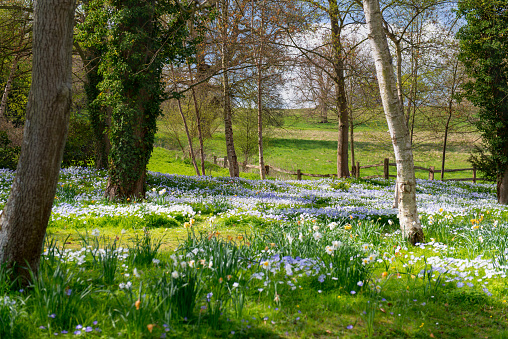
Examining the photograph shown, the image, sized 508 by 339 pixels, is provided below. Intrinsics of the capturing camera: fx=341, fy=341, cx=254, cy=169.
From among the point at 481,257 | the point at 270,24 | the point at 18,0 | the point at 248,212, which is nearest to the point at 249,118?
the point at 270,24

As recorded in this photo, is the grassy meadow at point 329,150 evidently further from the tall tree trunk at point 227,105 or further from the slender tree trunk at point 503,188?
the slender tree trunk at point 503,188

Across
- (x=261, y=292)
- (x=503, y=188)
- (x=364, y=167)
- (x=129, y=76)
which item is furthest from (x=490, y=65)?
(x=261, y=292)

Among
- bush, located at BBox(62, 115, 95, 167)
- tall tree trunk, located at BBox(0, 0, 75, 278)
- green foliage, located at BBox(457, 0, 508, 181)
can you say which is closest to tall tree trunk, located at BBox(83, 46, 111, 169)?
bush, located at BBox(62, 115, 95, 167)

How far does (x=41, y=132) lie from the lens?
10.3 ft

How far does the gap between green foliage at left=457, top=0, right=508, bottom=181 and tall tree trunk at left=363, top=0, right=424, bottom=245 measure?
999 centimetres

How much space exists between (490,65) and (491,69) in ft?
1.29

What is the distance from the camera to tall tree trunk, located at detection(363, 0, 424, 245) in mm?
5699

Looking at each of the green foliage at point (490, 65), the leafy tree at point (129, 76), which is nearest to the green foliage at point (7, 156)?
the leafy tree at point (129, 76)

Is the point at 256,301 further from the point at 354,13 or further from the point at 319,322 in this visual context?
the point at 354,13

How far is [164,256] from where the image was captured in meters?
4.63

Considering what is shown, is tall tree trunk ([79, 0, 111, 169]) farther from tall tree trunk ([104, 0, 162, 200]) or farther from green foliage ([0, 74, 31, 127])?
green foliage ([0, 74, 31, 127])

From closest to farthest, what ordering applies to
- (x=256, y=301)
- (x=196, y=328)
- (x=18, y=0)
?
1. (x=196, y=328)
2. (x=256, y=301)
3. (x=18, y=0)

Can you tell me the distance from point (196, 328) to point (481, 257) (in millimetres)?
4431

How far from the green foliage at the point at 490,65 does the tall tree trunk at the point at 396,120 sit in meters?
9.99
